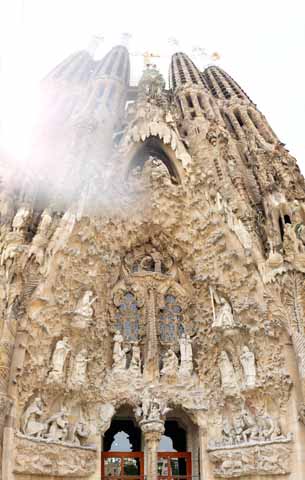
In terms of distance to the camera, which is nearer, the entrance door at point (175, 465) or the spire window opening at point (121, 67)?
the entrance door at point (175, 465)

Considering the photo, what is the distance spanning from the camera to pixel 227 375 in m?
10.0

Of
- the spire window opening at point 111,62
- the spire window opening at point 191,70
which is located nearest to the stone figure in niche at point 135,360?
the spire window opening at point 191,70

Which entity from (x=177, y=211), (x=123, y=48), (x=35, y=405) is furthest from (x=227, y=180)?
(x=123, y=48)

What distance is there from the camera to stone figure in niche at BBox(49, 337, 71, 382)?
898cm

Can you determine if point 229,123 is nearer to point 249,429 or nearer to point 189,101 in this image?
point 189,101

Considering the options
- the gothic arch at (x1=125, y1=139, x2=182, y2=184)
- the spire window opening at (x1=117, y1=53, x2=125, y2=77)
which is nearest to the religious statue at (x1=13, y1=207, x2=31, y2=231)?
the gothic arch at (x1=125, y1=139, x2=182, y2=184)

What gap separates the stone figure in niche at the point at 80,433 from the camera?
9234 mm

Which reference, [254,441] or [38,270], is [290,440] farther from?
[38,270]

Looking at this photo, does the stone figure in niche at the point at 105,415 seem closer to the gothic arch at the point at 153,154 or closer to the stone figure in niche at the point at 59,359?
the stone figure in niche at the point at 59,359

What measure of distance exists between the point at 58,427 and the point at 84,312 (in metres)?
2.20

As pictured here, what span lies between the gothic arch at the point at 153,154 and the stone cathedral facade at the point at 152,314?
0.14ft

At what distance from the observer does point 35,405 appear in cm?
880

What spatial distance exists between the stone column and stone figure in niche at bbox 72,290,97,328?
2.34 meters

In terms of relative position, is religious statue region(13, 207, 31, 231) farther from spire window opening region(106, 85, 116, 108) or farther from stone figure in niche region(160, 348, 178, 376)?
spire window opening region(106, 85, 116, 108)
